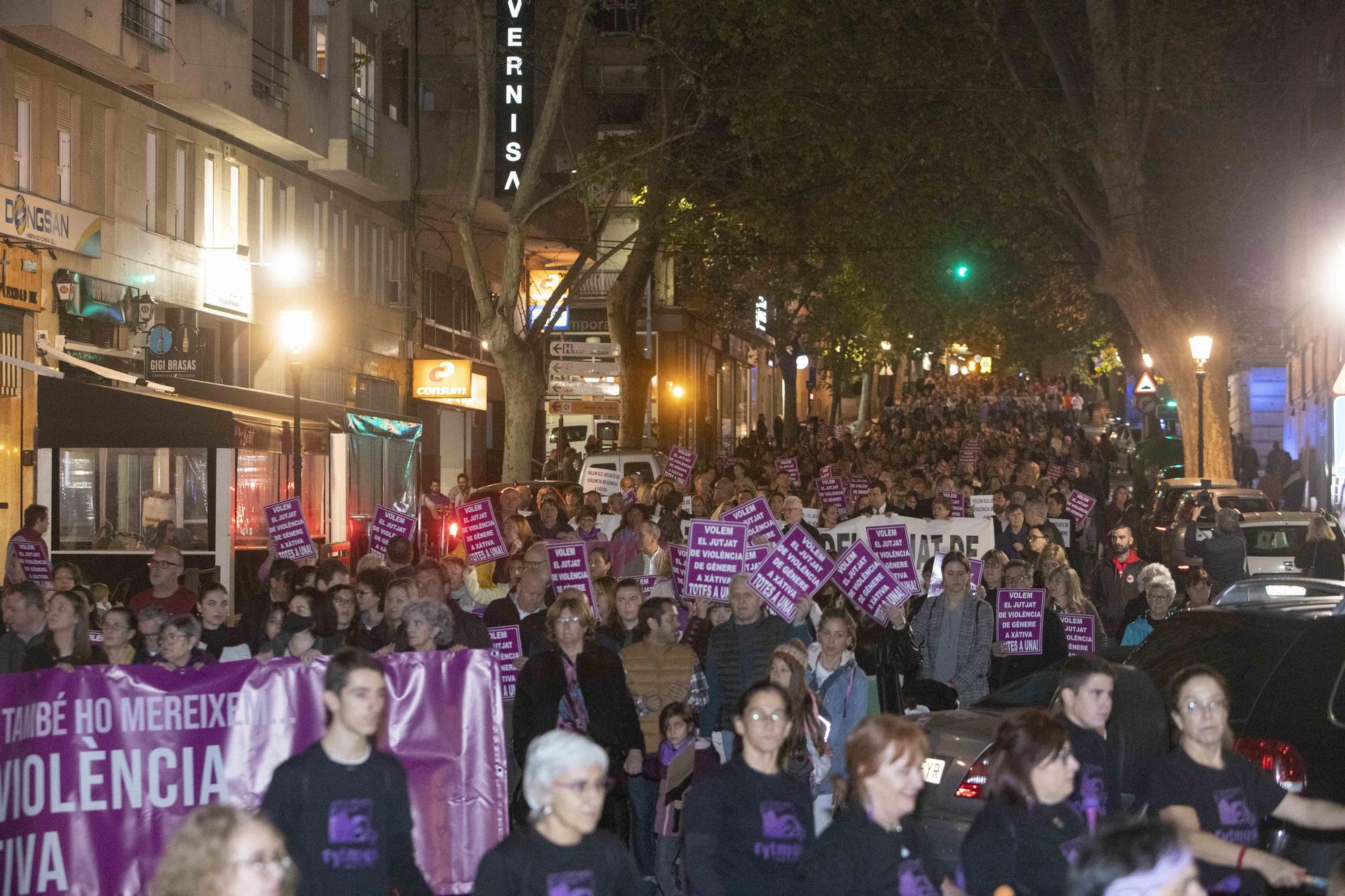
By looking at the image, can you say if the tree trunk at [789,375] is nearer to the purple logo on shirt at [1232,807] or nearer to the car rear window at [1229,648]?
the car rear window at [1229,648]

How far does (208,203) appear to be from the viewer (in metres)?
26.4

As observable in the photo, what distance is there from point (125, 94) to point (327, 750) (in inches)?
762

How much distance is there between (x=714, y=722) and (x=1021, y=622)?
10.8 feet

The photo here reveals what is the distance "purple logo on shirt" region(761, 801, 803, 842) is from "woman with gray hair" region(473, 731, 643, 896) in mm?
778

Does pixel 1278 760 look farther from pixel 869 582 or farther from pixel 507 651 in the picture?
pixel 869 582

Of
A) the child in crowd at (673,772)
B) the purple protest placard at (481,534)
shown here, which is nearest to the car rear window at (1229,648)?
the child in crowd at (673,772)

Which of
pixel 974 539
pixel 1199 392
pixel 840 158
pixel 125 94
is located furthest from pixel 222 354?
pixel 1199 392

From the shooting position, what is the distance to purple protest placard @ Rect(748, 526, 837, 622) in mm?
10914

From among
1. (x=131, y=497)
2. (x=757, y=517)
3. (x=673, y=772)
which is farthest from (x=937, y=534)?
(x=131, y=497)

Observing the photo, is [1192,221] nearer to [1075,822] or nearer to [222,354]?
[222,354]

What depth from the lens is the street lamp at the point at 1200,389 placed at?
3002cm

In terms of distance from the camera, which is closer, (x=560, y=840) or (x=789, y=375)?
(x=560, y=840)

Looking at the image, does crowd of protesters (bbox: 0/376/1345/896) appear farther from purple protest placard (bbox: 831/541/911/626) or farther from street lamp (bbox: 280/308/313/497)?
street lamp (bbox: 280/308/313/497)

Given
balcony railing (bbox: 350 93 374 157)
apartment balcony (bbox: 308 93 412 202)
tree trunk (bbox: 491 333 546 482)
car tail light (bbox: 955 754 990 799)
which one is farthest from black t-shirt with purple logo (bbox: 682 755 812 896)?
balcony railing (bbox: 350 93 374 157)
